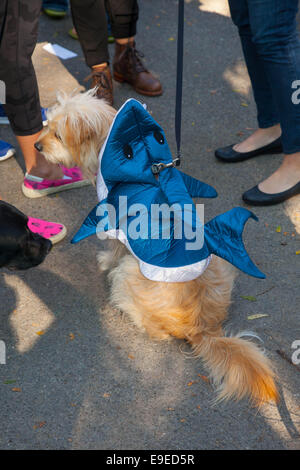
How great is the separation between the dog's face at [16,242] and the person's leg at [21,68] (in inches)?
37.3

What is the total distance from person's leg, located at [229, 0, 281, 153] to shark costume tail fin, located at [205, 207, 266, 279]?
51.2 inches

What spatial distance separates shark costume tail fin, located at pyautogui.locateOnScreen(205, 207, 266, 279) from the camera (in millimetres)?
2031

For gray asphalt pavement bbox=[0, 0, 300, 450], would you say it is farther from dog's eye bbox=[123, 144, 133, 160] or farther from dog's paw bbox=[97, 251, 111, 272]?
dog's eye bbox=[123, 144, 133, 160]

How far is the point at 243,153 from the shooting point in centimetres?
351

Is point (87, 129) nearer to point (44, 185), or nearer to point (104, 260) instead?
point (104, 260)

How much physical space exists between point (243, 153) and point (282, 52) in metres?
0.89

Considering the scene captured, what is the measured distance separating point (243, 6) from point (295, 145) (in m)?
0.91

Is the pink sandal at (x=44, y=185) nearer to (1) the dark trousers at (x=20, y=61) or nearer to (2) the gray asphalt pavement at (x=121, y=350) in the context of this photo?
(2) the gray asphalt pavement at (x=121, y=350)

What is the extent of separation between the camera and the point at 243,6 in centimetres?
293

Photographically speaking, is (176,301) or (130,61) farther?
(130,61)

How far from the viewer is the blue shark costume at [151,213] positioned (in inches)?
80.5

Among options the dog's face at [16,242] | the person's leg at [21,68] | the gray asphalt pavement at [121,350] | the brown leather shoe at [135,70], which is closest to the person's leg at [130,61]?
the brown leather shoe at [135,70]

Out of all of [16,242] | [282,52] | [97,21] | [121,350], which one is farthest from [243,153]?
[16,242]

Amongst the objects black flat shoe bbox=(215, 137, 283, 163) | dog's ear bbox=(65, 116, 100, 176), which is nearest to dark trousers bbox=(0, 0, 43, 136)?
dog's ear bbox=(65, 116, 100, 176)
